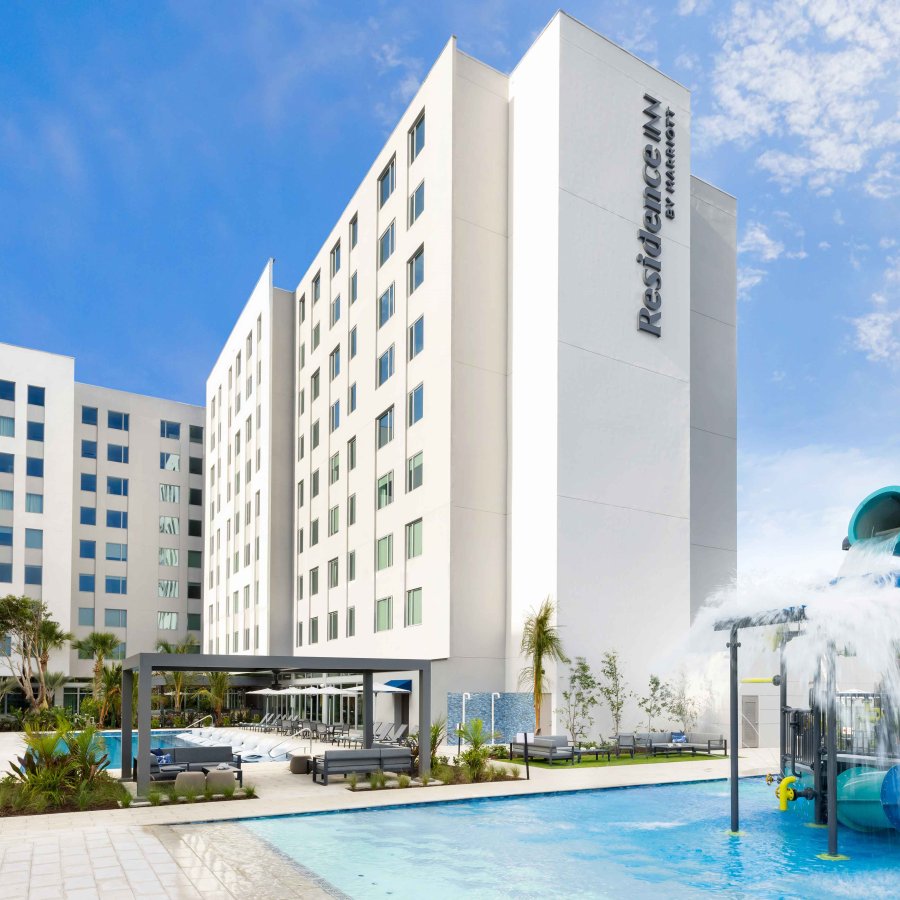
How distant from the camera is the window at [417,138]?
39.4 metres

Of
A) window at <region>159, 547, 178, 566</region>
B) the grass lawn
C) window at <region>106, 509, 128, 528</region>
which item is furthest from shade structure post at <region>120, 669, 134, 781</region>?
window at <region>159, 547, 178, 566</region>

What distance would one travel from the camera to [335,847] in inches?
580

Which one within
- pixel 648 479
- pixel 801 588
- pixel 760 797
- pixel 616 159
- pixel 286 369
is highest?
pixel 616 159

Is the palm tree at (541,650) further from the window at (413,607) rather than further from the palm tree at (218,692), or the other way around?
the palm tree at (218,692)

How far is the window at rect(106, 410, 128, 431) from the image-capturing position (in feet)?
234

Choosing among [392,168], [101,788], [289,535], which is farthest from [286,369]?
[101,788]

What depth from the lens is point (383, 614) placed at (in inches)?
1556

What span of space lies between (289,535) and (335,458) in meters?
9.11

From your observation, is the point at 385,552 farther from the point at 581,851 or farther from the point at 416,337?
the point at 581,851

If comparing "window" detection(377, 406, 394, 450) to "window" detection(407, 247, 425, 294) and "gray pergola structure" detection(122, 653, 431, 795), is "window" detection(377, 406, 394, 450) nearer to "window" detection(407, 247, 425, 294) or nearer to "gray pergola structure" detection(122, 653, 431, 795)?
"window" detection(407, 247, 425, 294)

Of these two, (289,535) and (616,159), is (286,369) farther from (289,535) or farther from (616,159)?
(616,159)

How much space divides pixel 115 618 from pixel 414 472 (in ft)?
127

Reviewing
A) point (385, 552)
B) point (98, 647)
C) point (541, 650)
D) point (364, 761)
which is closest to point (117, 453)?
point (98, 647)

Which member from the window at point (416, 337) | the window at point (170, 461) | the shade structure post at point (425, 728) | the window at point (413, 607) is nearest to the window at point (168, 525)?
the window at point (170, 461)
